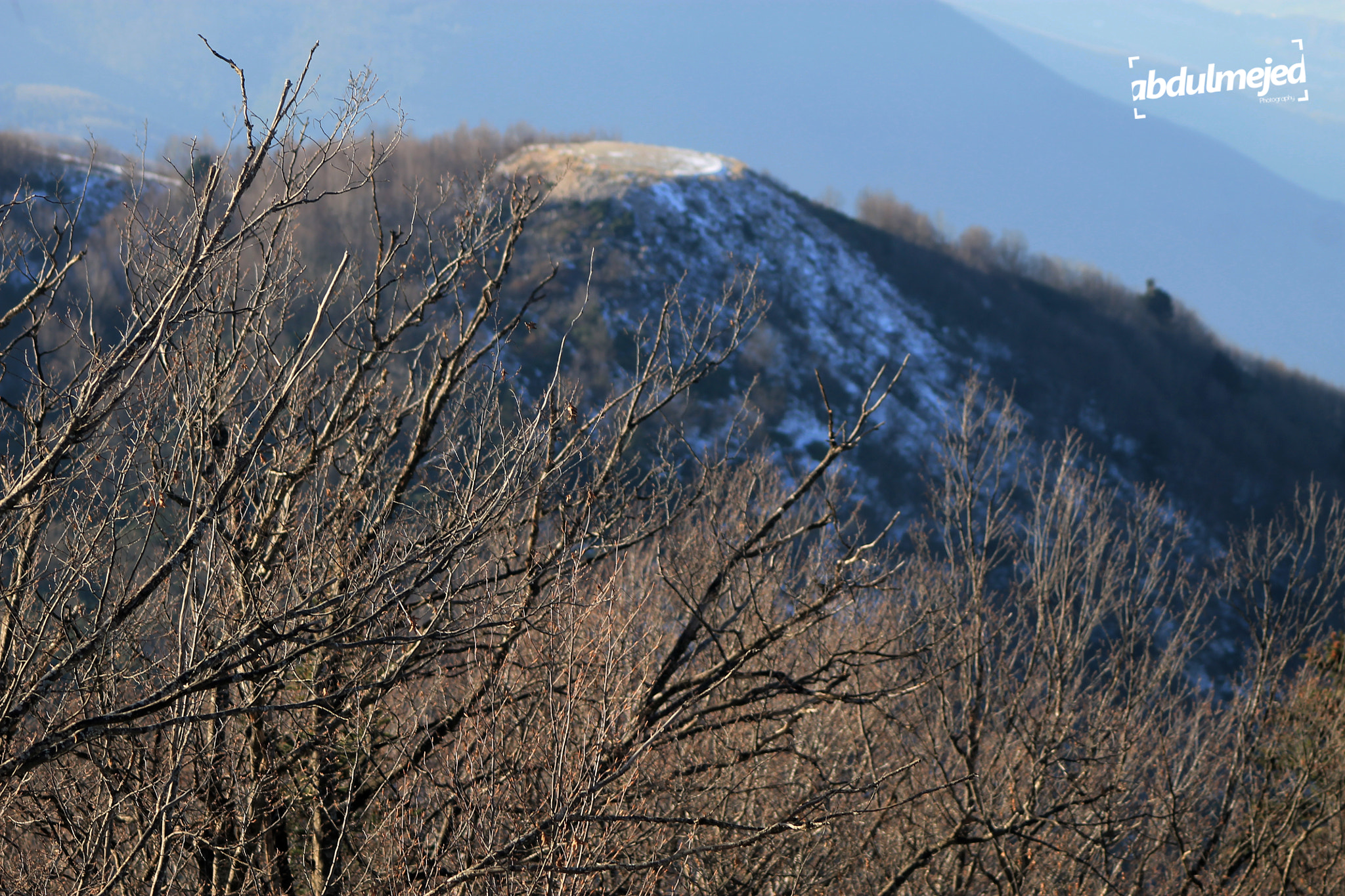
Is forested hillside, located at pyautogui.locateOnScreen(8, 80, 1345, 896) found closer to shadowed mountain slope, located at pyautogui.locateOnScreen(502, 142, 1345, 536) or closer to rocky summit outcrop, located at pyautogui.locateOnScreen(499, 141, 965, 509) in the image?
rocky summit outcrop, located at pyautogui.locateOnScreen(499, 141, 965, 509)

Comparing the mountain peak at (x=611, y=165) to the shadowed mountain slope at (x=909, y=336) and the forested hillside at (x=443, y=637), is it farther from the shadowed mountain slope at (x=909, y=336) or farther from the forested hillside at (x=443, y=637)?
the forested hillside at (x=443, y=637)

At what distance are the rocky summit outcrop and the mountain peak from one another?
16cm

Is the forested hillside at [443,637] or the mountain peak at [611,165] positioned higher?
the mountain peak at [611,165]

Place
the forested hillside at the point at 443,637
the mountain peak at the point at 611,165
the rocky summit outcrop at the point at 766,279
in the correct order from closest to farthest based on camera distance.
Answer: the forested hillside at the point at 443,637 < the rocky summit outcrop at the point at 766,279 < the mountain peak at the point at 611,165

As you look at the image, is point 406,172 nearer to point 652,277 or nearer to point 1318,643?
point 652,277

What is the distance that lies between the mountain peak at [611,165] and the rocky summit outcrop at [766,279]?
0.16 metres

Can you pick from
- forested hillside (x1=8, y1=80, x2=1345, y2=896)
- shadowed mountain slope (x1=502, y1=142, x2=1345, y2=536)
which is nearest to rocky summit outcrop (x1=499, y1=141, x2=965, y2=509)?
shadowed mountain slope (x1=502, y1=142, x2=1345, y2=536)

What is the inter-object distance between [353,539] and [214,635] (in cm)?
132

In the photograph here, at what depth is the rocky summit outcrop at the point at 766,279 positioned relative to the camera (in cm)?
5100

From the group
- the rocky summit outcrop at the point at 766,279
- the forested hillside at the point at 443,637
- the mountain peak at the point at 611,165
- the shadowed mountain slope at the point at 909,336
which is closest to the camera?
the forested hillside at the point at 443,637

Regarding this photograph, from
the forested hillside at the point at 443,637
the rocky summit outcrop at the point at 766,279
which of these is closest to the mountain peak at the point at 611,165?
the rocky summit outcrop at the point at 766,279

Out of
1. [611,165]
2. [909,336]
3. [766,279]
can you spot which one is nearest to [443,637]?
[766,279]

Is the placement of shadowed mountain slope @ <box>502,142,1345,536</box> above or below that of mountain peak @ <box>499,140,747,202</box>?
below

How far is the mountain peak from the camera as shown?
2345 inches
